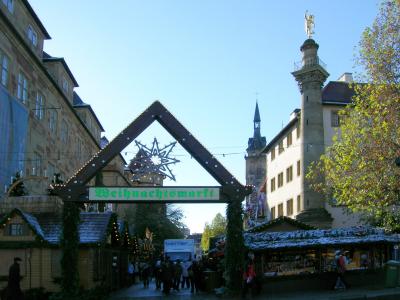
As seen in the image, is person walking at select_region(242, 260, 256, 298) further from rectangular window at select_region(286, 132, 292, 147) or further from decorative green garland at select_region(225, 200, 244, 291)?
rectangular window at select_region(286, 132, 292, 147)

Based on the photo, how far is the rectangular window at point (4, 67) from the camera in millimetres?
32062

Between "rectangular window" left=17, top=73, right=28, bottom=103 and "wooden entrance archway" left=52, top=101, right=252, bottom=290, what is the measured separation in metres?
15.4

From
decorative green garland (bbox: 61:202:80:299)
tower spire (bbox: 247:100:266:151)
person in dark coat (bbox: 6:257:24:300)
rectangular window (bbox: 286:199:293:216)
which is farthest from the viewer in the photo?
tower spire (bbox: 247:100:266:151)

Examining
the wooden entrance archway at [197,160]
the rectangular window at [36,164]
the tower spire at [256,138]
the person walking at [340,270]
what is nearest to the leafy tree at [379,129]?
the person walking at [340,270]

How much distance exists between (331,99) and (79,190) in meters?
36.6

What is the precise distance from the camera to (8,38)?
3322 centimetres

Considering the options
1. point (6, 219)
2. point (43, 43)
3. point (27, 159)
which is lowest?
point (6, 219)

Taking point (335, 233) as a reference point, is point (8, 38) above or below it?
above

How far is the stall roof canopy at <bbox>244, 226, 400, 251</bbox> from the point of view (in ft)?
79.2

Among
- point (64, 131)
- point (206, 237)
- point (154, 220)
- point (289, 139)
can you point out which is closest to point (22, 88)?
point (64, 131)

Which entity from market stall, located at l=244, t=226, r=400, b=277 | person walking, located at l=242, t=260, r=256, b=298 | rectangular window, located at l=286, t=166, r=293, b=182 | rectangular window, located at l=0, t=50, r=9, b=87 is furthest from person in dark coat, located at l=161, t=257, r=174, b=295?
rectangular window, located at l=286, t=166, r=293, b=182

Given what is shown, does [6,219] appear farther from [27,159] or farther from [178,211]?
[178,211]

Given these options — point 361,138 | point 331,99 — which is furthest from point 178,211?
point 361,138

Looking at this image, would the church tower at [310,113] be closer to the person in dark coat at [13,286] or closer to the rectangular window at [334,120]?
the rectangular window at [334,120]
